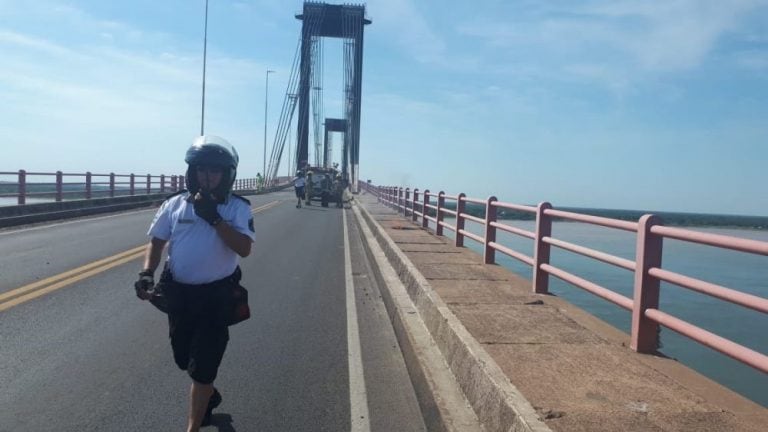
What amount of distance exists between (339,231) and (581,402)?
18.8 meters

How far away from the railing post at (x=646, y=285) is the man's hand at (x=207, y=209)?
3.40m

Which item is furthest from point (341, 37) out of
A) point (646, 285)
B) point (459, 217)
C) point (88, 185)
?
point (646, 285)

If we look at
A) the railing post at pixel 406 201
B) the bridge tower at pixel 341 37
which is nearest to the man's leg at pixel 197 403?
the railing post at pixel 406 201

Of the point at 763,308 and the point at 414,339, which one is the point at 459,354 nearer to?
the point at 414,339

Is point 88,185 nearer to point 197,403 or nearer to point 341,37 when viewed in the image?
point 197,403

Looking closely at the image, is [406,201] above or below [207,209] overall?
below

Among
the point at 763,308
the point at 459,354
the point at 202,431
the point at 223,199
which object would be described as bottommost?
the point at 202,431

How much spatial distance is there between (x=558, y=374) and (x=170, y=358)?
11.8 ft

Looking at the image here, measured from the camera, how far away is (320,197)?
43312 millimetres

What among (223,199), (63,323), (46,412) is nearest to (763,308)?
(223,199)

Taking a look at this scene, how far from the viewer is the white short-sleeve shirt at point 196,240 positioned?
4410 mm

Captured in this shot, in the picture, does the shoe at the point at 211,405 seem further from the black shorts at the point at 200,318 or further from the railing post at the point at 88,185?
A: the railing post at the point at 88,185

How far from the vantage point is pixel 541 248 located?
8984 millimetres

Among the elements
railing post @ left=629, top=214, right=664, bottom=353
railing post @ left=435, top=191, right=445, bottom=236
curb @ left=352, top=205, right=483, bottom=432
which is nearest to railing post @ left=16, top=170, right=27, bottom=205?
railing post @ left=435, top=191, right=445, bottom=236
